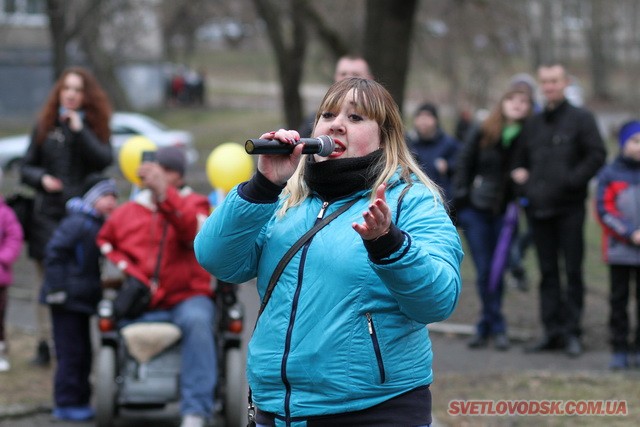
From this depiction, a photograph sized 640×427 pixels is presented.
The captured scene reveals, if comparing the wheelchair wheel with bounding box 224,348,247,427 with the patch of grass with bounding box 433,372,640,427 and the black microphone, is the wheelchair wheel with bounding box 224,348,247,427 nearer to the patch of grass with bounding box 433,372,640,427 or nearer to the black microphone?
the patch of grass with bounding box 433,372,640,427

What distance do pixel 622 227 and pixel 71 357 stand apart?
420cm

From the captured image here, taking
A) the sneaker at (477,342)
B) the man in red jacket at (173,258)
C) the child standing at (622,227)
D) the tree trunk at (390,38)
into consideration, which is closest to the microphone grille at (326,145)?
the man in red jacket at (173,258)

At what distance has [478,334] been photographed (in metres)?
9.62

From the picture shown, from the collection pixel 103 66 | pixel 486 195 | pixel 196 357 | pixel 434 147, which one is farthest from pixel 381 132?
pixel 103 66

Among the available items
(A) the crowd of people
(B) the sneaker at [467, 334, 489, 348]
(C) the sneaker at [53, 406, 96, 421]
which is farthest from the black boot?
(B) the sneaker at [467, 334, 489, 348]

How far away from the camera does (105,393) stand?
671cm

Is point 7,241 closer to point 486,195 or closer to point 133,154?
point 133,154

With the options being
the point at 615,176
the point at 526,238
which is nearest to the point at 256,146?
the point at 615,176

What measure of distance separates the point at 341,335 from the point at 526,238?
9.58 metres

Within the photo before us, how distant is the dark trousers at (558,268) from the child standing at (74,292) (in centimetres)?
374

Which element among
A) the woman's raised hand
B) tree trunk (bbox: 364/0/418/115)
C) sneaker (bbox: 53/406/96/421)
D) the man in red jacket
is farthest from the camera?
tree trunk (bbox: 364/0/418/115)

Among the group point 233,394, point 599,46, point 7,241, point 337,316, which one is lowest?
point 233,394

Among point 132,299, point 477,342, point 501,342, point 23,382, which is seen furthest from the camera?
point 477,342

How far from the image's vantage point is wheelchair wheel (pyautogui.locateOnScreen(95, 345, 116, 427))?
22.0ft
